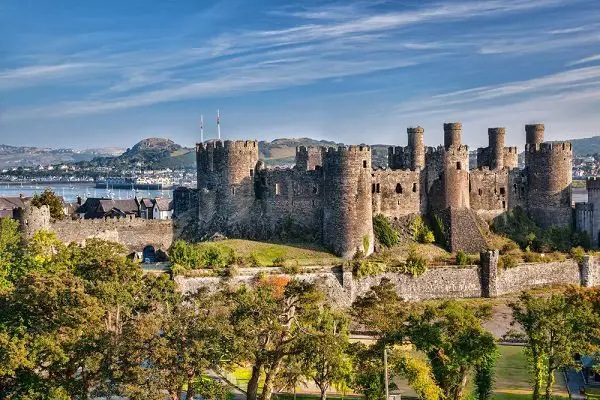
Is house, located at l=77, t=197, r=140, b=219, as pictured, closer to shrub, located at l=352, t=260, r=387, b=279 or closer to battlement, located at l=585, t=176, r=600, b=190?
shrub, located at l=352, t=260, r=387, b=279

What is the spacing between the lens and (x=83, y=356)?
28.7 m

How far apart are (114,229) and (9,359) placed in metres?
28.6

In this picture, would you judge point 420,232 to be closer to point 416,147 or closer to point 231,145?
point 416,147

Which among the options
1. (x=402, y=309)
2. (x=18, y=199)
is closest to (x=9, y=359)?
(x=402, y=309)

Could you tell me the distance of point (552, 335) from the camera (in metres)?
32.7

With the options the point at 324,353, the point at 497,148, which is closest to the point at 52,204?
the point at 497,148

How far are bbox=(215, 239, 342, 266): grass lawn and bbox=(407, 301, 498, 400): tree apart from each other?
560 inches

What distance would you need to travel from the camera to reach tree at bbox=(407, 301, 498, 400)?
32469 millimetres

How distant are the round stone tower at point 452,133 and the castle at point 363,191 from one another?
2.9 inches

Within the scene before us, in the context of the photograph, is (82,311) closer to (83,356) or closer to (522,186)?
(83,356)

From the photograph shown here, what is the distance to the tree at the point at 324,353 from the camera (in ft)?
100

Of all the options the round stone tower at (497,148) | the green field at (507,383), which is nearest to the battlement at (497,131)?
the round stone tower at (497,148)

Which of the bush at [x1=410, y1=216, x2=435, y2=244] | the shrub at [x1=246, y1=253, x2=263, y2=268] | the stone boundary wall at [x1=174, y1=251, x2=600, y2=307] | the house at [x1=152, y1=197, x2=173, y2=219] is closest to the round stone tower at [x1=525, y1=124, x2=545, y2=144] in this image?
the stone boundary wall at [x1=174, y1=251, x2=600, y2=307]

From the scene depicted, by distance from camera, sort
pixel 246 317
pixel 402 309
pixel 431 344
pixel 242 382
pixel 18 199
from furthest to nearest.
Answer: pixel 18 199 < pixel 402 309 < pixel 242 382 < pixel 431 344 < pixel 246 317
